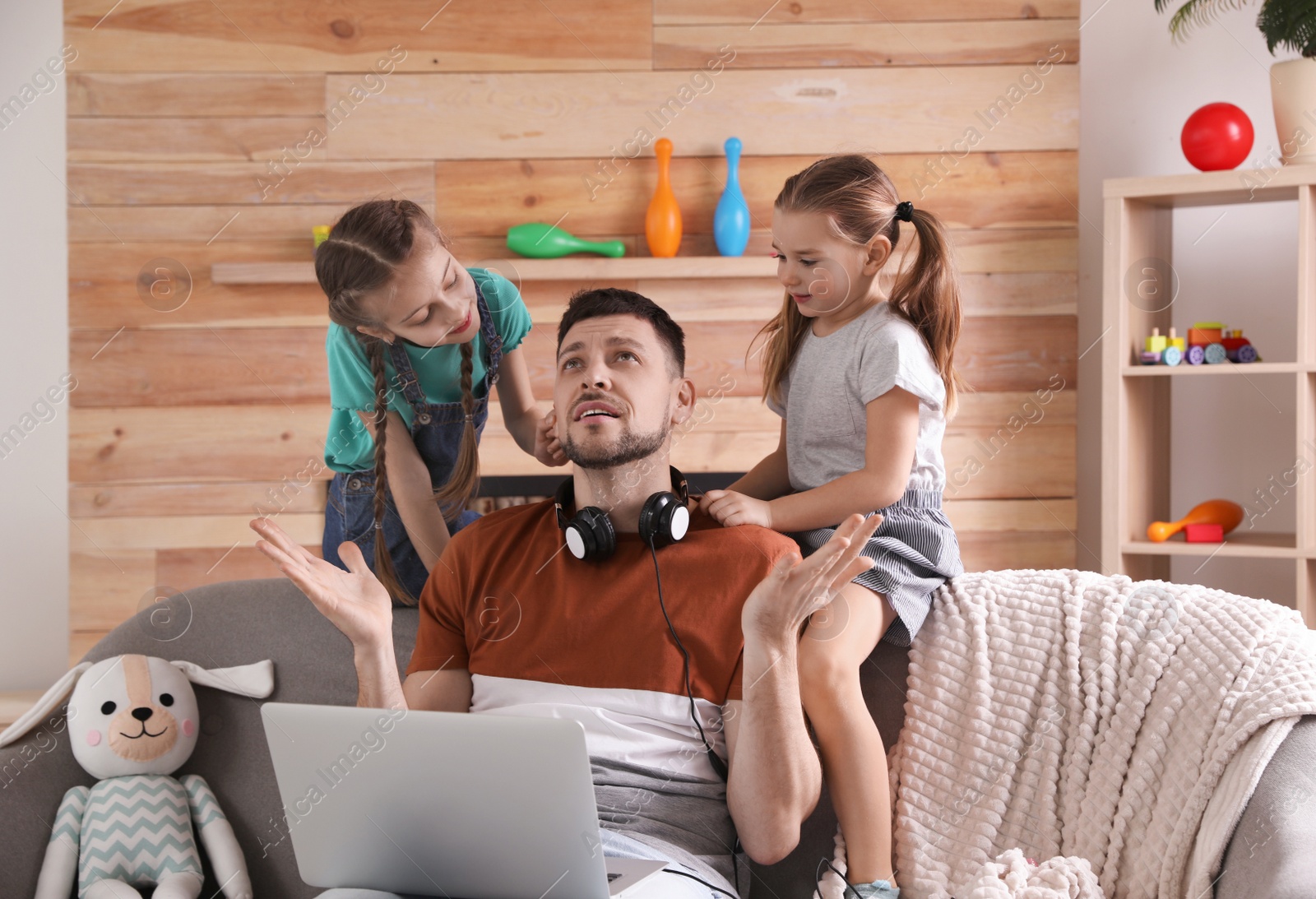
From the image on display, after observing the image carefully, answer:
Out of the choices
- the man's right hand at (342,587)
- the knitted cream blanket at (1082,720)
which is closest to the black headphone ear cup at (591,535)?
the man's right hand at (342,587)

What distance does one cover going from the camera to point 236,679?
1579 millimetres

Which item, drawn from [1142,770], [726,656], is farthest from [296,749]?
[1142,770]

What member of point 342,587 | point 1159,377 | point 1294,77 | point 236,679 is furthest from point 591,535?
point 1294,77

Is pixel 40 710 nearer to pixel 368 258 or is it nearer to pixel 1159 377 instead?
pixel 368 258

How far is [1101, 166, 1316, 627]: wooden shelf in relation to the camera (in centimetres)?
251

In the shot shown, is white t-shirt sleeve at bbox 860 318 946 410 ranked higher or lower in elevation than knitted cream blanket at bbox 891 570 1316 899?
higher

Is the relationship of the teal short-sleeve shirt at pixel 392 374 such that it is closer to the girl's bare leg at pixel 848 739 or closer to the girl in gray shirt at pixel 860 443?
the girl in gray shirt at pixel 860 443

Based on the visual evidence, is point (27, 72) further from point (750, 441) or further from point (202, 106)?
point (750, 441)

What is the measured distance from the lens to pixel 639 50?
2922 millimetres

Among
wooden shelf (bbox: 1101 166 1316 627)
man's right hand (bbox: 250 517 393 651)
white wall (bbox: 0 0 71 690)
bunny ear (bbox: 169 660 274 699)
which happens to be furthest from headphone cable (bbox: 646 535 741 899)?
white wall (bbox: 0 0 71 690)

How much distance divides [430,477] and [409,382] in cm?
18

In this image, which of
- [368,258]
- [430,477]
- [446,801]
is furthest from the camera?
[430,477]

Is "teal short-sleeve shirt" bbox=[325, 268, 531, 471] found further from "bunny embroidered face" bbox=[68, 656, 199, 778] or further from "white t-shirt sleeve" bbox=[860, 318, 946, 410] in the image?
"white t-shirt sleeve" bbox=[860, 318, 946, 410]

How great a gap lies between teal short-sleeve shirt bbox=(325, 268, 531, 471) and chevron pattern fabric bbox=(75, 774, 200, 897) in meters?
0.55
